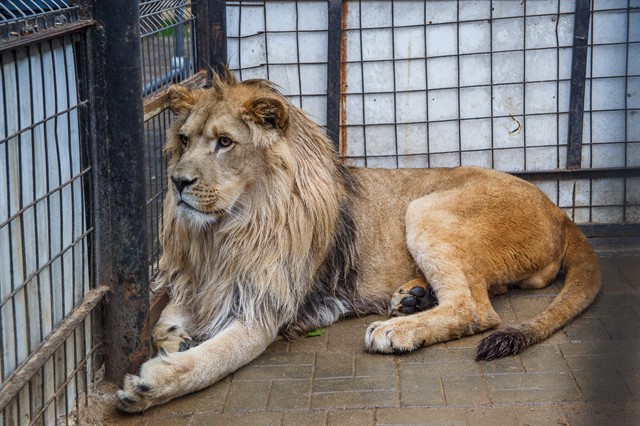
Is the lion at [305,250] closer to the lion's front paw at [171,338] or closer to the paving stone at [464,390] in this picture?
the lion's front paw at [171,338]

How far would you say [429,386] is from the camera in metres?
4.22

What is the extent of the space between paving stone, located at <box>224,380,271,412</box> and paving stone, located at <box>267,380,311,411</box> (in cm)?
3

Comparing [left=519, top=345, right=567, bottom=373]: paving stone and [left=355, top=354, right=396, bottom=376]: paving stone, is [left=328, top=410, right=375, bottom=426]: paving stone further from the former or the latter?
[left=519, top=345, right=567, bottom=373]: paving stone

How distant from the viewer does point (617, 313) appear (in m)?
4.93

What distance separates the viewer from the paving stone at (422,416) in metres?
3.87

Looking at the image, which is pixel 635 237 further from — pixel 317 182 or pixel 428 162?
pixel 317 182

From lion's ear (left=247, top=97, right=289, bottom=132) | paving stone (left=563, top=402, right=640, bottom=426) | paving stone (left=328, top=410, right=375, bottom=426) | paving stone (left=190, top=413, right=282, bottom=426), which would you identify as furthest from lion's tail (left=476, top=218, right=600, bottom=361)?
lion's ear (left=247, top=97, right=289, bottom=132)

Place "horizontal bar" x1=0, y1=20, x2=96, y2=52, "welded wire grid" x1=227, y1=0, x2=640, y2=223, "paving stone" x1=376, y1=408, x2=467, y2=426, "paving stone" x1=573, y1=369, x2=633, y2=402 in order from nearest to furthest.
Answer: "horizontal bar" x1=0, y1=20, x2=96, y2=52 < "paving stone" x1=376, y1=408, x2=467, y2=426 < "paving stone" x1=573, y1=369, x2=633, y2=402 < "welded wire grid" x1=227, y1=0, x2=640, y2=223

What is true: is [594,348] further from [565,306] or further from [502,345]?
[502,345]

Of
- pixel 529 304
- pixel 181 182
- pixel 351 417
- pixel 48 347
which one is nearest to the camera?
pixel 48 347

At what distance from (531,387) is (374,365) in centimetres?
75

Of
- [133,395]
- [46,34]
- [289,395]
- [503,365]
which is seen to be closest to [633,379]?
[503,365]

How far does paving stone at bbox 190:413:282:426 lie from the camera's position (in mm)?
3951

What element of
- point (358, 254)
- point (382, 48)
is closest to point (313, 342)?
point (358, 254)
